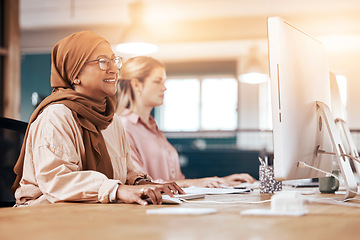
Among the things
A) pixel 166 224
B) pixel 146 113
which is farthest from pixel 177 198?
pixel 146 113

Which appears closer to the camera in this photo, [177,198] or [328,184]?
[177,198]

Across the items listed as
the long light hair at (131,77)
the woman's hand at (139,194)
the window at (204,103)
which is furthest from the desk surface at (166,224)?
the window at (204,103)

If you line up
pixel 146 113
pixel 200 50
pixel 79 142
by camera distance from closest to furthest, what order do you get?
1. pixel 79 142
2. pixel 146 113
3. pixel 200 50

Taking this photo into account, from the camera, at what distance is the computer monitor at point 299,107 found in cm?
124

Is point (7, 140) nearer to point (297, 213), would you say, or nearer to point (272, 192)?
point (272, 192)

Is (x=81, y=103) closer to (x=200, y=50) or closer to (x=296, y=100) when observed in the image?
(x=296, y=100)

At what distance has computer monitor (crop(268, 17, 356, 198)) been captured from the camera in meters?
1.24

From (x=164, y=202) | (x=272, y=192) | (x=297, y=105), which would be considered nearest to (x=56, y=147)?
(x=164, y=202)

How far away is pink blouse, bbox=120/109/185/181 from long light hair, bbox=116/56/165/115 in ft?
0.22

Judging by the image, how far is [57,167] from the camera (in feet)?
4.59

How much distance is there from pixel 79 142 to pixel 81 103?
0.49 feet

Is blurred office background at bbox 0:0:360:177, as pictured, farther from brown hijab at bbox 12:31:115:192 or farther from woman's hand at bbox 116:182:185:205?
woman's hand at bbox 116:182:185:205

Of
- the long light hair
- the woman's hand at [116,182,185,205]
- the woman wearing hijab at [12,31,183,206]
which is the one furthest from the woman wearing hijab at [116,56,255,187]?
the woman's hand at [116,182,185,205]

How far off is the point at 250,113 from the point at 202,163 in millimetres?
5257
